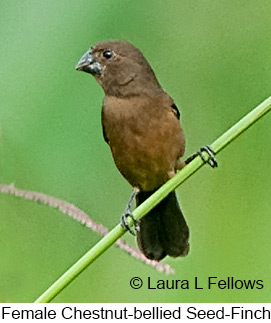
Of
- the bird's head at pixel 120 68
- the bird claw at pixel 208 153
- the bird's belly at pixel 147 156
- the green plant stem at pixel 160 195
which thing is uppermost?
the bird's head at pixel 120 68

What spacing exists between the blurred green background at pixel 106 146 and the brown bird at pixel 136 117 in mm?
45

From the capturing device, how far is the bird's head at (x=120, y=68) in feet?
3.92

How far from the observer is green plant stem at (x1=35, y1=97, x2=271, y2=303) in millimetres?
1021

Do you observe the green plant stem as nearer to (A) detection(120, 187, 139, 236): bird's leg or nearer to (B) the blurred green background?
(A) detection(120, 187, 139, 236): bird's leg

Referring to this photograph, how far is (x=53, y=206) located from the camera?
1.28 m

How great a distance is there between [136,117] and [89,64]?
0.11 m

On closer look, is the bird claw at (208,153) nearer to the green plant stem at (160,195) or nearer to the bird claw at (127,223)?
the green plant stem at (160,195)

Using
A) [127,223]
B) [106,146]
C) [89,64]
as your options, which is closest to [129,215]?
[127,223]

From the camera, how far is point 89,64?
3.95 ft

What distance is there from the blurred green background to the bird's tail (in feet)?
0.05

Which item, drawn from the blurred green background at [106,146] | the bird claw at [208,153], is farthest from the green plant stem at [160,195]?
the blurred green background at [106,146]

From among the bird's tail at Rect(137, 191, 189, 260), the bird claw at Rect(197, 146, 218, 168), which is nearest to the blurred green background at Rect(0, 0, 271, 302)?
the bird's tail at Rect(137, 191, 189, 260)
